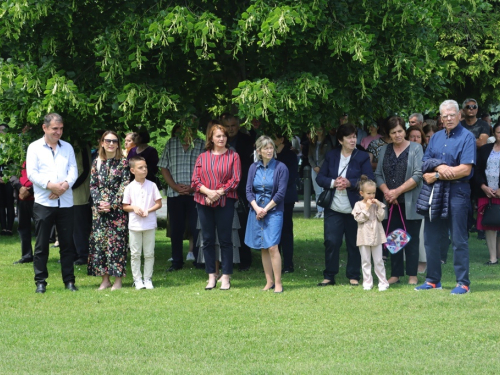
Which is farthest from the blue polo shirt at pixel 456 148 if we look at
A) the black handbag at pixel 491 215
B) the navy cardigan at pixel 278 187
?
the black handbag at pixel 491 215

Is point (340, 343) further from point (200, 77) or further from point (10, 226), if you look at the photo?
point (10, 226)

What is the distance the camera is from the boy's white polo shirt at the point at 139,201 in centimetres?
1081

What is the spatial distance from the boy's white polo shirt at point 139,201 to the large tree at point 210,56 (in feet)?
2.99

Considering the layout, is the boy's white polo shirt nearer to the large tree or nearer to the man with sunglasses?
the large tree

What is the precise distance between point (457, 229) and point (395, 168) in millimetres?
1412

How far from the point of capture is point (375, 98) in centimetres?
1192

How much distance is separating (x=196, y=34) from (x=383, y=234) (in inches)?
134

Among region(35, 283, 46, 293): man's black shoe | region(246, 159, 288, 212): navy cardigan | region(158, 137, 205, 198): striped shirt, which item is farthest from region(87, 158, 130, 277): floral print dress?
region(246, 159, 288, 212): navy cardigan

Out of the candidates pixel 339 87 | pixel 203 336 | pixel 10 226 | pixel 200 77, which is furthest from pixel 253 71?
pixel 10 226

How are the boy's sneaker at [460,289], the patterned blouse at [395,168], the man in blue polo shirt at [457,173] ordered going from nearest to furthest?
the man in blue polo shirt at [457,173]
the boy's sneaker at [460,289]
the patterned blouse at [395,168]

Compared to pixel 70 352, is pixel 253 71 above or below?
above

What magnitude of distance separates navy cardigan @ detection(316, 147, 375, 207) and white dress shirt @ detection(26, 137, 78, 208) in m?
3.20

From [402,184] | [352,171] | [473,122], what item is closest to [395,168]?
[402,184]

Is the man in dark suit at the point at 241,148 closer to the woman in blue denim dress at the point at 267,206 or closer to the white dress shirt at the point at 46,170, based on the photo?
the woman in blue denim dress at the point at 267,206
